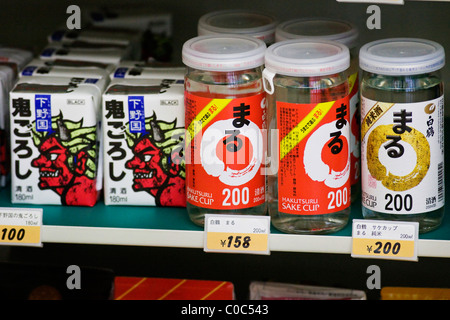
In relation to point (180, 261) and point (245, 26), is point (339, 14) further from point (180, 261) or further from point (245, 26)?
point (180, 261)

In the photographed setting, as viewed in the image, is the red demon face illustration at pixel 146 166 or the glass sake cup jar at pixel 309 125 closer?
the glass sake cup jar at pixel 309 125

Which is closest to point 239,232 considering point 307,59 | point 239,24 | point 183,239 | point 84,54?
point 183,239

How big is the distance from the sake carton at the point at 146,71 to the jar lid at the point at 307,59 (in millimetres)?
271

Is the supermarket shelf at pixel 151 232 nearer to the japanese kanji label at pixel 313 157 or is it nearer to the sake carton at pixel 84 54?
the japanese kanji label at pixel 313 157

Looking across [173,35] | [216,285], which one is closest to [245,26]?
[173,35]

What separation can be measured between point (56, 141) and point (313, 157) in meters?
0.50

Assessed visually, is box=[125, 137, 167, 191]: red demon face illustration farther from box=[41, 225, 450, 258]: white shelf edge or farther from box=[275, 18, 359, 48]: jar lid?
box=[275, 18, 359, 48]: jar lid

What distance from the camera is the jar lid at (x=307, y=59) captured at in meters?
1.15

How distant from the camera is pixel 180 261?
1881 millimetres

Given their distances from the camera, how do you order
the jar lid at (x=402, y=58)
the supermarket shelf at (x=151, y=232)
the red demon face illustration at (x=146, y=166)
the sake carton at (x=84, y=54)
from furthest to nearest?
the sake carton at (x=84, y=54) < the red demon face illustration at (x=146, y=166) < the supermarket shelf at (x=151, y=232) < the jar lid at (x=402, y=58)

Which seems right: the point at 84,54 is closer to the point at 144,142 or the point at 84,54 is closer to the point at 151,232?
the point at 144,142

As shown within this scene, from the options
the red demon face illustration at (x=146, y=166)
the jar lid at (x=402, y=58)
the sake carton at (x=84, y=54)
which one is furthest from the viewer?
the sake carton at (x=84, y=54)

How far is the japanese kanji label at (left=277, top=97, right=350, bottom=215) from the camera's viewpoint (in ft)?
3.89

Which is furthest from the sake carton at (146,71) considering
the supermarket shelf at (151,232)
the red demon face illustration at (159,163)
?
the supermarket shelf at (151,232)
